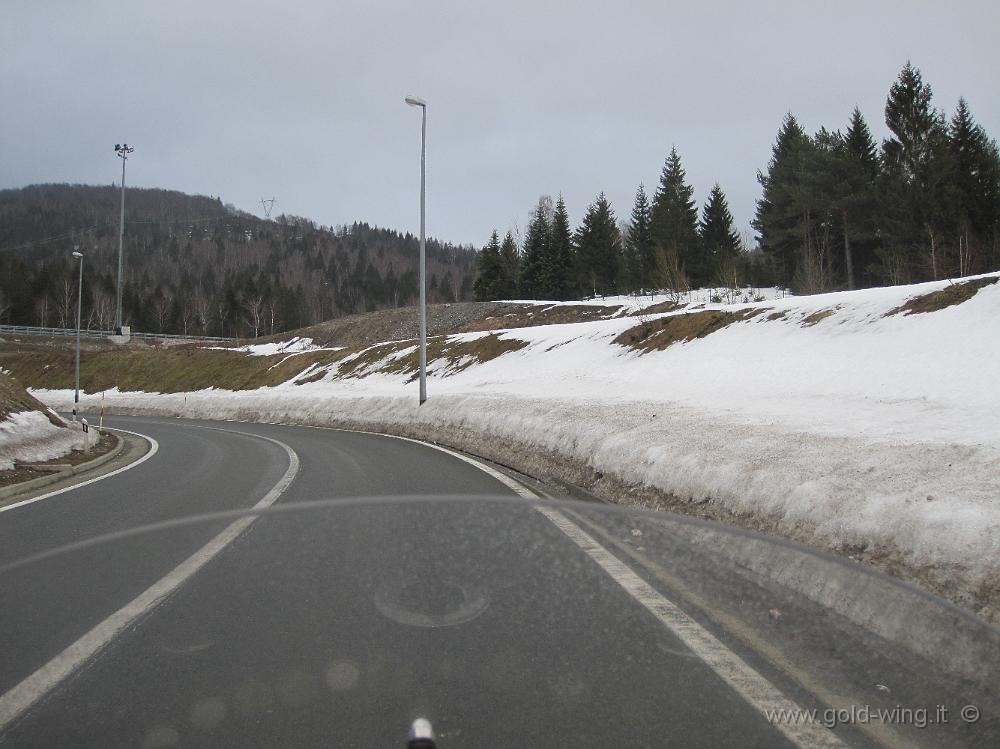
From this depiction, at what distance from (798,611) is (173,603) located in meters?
2.96

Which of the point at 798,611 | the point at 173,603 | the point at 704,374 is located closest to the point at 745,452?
the point at 798,611

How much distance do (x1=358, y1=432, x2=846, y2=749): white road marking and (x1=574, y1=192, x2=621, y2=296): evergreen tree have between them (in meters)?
69.3

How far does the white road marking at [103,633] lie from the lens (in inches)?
83.2

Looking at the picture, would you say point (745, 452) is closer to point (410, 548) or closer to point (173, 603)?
point (410, 548)

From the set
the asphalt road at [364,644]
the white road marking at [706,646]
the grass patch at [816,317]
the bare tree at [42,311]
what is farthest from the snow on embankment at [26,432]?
the bare tree at [42,311]

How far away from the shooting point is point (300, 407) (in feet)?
88.5

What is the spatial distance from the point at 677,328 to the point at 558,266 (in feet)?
159

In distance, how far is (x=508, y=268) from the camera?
8681 centimetres

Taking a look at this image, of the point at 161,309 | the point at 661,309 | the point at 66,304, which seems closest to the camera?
the point at 661,309

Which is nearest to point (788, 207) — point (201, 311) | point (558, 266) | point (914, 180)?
point (914, 180)

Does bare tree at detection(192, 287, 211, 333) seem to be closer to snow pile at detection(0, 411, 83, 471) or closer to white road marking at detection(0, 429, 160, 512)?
white road marking at detection(0, 429, 160, 512)

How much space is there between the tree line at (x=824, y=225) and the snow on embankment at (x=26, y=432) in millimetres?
24701

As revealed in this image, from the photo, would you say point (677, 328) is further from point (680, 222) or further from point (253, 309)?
point (253, 309)

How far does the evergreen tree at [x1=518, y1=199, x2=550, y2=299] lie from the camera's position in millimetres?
72438
